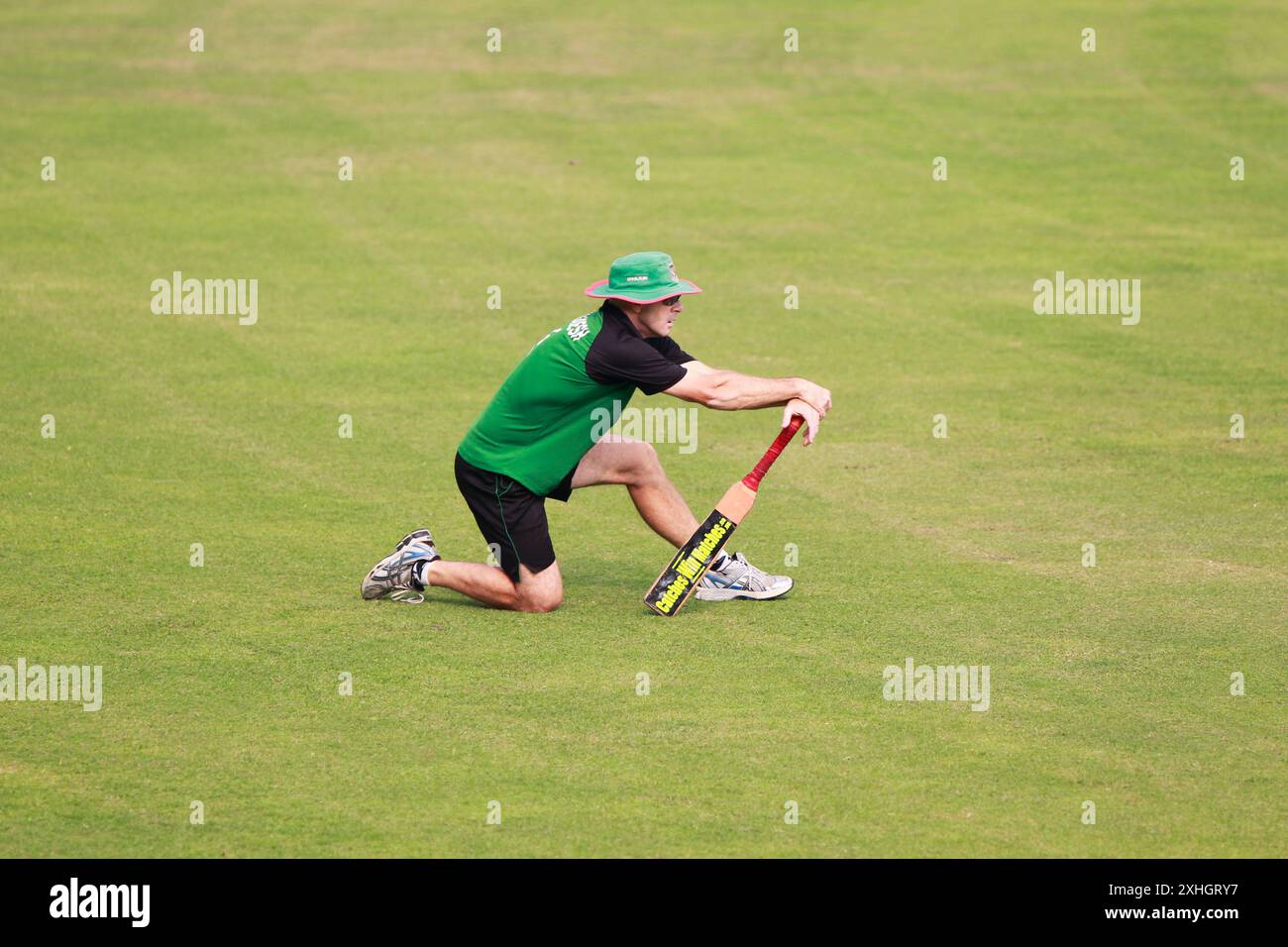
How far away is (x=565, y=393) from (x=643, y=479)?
74 centimetres

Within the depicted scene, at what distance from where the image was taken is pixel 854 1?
2781 cm

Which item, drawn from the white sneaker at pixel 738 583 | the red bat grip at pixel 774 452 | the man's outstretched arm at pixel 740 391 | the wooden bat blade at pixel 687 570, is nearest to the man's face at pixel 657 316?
the man's outstretched arm at pixel 740 391

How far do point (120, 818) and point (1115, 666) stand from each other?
4768 millimetres

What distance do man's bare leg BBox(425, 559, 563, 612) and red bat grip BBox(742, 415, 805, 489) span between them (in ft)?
3.88

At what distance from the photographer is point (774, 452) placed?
29.6ft

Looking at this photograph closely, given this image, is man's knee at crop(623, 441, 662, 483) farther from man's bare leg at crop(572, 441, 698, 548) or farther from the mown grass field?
the mown grass field

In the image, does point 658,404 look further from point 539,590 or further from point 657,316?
point 539,590

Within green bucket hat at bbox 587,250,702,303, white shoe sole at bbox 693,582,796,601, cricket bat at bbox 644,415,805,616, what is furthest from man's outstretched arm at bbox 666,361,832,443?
white shoe sole at bbox 693,582,796,601

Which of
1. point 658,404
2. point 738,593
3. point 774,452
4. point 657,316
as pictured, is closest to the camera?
point 657,316

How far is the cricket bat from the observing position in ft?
29.4

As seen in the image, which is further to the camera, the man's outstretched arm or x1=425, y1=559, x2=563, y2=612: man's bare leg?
x1=425, y1=559, x2=563, y2=612: man's bare leg

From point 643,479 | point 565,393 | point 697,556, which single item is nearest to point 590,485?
point 643,479

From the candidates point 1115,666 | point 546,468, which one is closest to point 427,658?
point 546,468

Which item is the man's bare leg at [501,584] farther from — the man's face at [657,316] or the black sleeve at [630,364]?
the man's face at [657,316]
